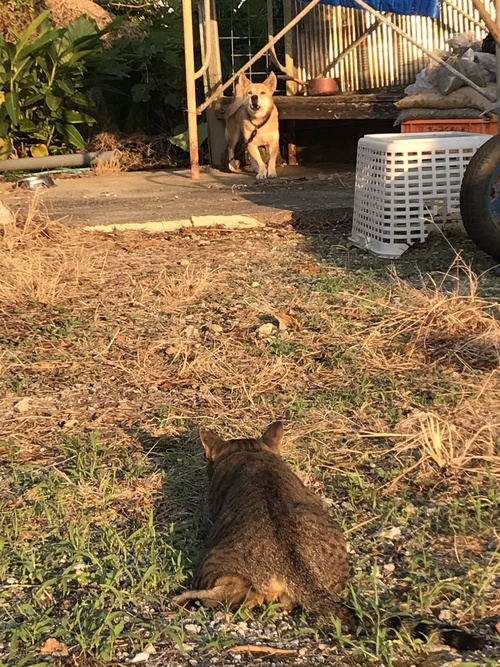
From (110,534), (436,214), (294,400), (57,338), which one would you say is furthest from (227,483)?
(436,214)

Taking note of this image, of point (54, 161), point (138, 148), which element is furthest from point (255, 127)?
point (54, 161)

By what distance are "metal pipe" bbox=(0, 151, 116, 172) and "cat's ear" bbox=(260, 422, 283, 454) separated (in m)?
8.92

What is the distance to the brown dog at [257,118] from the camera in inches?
424

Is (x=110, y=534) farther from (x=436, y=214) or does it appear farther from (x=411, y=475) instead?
(x=436, y=214)

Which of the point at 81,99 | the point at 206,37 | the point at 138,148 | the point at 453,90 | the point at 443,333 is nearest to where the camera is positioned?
the point at 443,333

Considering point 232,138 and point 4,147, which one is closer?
point 232,138

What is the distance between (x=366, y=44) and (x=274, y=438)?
9.02 meters

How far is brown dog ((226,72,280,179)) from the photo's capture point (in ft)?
35.4

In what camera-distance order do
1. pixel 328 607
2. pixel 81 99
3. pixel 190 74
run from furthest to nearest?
pixel 81 99, pixel 190 74, pixel 328 607

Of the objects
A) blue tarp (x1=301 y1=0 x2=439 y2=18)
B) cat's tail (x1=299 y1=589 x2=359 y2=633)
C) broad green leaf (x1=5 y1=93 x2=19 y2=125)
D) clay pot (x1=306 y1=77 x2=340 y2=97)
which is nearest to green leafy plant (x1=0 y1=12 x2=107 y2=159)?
broad green leaf (x1=5 y1=93 x2=19 y2=125)

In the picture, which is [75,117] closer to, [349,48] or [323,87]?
[323,87]

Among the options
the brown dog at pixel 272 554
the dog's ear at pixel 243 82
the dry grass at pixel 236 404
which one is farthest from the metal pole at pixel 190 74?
the brown dog at pixel 272 554

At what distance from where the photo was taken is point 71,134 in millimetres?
12383

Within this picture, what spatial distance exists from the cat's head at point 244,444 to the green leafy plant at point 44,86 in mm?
9207
